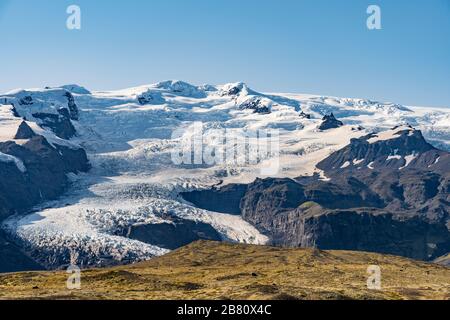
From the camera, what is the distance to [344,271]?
429 ft

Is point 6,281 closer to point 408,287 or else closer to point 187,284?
point 187,284
